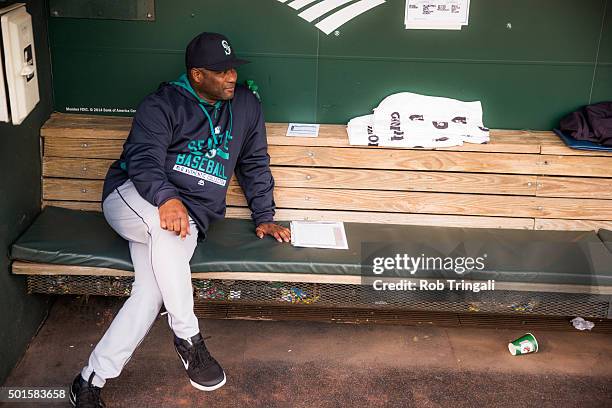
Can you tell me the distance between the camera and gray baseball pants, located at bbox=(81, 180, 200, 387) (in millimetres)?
3463

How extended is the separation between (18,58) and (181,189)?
0.93 m

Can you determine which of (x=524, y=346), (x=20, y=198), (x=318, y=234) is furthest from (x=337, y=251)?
(x=20, y=198)

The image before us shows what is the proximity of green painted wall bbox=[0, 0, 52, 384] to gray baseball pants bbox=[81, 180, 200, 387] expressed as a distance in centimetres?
52

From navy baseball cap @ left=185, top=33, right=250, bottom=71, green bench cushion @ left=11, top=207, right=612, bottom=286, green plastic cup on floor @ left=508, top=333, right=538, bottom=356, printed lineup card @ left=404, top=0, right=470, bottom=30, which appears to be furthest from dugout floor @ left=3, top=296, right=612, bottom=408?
printed lineup card @ left=404, top=0, right=470, bottom=30

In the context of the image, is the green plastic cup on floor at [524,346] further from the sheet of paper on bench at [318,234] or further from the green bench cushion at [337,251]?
the sheet of paper on bench at [318,234]

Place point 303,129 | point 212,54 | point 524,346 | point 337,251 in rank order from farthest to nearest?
point 303,129 → point 524,346 → point 337,251 → point 212,54

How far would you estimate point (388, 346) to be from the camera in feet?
13.5

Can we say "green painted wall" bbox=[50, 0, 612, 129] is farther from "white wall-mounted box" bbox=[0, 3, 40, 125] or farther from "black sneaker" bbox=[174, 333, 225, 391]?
"black sneaker" bbox=[174, 333, 225, 391]

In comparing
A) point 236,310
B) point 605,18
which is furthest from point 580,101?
point 236,310

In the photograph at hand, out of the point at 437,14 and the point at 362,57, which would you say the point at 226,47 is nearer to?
the point at 362,57

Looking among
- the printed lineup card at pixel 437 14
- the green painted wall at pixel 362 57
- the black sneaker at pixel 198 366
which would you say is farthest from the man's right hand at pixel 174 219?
the printed lineup card at pixel 437 14

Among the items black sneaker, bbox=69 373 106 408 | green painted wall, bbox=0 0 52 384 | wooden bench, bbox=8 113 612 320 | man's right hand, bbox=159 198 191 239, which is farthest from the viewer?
wooden bench, bbox=8 113 612 320

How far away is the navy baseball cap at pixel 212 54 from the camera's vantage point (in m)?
3.82

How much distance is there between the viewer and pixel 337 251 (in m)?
3.93
